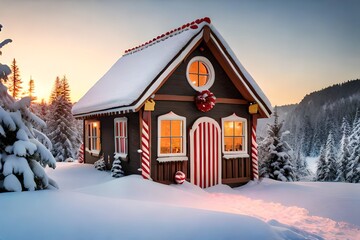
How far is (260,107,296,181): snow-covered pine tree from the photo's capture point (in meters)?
23.8

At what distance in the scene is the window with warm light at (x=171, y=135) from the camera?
13156 mm

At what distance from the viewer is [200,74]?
1426cm

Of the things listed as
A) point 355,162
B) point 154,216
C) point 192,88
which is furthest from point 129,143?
point 355,162

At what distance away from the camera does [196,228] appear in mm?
5520

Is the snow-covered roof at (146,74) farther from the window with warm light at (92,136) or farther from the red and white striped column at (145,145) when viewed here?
the window with warm light at (92,136)

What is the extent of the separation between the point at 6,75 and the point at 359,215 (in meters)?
10.4

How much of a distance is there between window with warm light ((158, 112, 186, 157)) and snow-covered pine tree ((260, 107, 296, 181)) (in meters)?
12.0

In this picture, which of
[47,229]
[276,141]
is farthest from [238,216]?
[276,141]

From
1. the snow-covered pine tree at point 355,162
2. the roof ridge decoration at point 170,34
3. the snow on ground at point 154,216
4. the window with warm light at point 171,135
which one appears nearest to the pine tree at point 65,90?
the roof ridge decoration at point 170,34

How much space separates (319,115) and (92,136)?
11518 cm

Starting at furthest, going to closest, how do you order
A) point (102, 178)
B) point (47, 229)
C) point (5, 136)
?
point (102, 178)
point (5, 136)
point (47, 229)

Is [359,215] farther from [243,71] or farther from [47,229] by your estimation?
[47,229]

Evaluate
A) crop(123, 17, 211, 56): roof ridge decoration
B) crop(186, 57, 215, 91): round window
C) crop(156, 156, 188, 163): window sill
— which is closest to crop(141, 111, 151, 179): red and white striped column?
crop(156, 156, 188, 163): window sill

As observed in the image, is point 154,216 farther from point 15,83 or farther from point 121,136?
point 15,83
